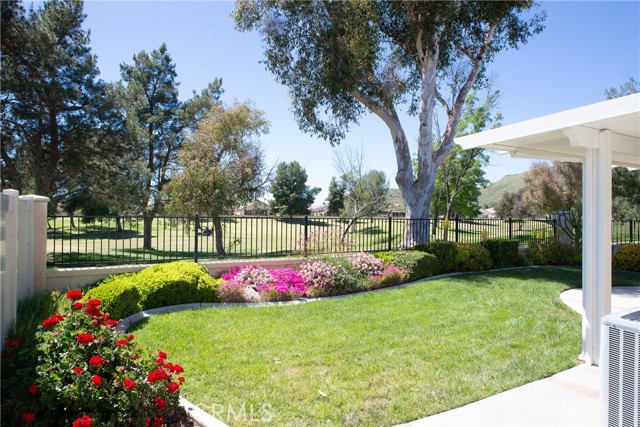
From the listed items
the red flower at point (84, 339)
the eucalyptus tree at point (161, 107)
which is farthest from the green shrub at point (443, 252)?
the eucalyptus tree at point (161, 107)

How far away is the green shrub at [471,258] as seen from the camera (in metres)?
11.2

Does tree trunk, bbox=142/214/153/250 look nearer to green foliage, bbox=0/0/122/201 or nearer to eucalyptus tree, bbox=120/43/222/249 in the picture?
green foliage, bbox=0/0/122/201

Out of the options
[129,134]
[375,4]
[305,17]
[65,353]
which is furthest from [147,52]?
[65,353]

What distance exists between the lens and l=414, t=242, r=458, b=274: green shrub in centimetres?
1086

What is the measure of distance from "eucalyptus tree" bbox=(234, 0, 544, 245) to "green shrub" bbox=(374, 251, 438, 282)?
262 centimetres

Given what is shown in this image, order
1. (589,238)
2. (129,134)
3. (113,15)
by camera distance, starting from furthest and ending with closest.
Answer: (129,134), (113,15), (589,238)

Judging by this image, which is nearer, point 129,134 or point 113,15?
point 113,15

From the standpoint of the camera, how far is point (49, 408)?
2.50 metres

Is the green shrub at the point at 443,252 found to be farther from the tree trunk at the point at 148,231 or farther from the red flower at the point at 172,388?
the red flower at the point at 172,388

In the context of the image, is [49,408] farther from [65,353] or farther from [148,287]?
[148,287]

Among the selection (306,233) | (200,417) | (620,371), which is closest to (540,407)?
(620,371)

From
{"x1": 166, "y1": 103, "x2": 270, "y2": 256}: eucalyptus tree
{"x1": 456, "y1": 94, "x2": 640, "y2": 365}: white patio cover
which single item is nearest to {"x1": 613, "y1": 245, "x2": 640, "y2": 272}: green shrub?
{"x1": 456, "y1": 94, "x2": 640, "y2": 365}: white patio cover

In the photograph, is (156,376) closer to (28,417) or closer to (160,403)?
(160,403)

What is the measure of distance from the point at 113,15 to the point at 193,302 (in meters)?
6.34
